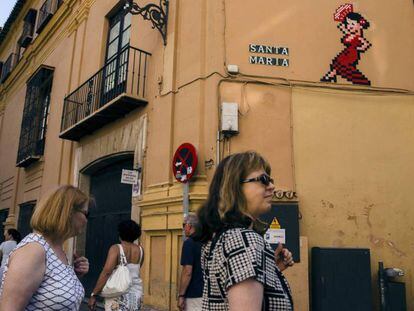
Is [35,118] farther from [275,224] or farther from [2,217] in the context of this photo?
[275,224]

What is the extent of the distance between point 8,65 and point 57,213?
66.5 feet

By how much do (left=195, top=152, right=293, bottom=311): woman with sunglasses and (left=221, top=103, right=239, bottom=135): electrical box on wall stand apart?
454cm

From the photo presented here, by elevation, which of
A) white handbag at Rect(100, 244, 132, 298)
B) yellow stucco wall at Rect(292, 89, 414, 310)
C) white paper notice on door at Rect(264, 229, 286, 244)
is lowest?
white handbag at Rect(100, 244, 132, 298)

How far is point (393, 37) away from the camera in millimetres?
7664

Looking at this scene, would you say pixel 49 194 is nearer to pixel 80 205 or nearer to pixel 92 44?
pixel 80 205

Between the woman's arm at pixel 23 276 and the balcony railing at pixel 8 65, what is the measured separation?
19438 millimetres

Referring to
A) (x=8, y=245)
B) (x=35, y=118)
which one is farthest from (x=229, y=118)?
(x=35, y=118)

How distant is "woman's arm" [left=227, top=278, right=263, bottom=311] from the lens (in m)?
1.52

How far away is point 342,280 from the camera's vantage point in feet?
19.9

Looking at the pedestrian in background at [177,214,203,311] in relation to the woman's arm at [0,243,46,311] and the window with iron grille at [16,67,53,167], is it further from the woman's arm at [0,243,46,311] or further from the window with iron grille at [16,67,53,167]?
the window with iron grille at [16,67,53,167]

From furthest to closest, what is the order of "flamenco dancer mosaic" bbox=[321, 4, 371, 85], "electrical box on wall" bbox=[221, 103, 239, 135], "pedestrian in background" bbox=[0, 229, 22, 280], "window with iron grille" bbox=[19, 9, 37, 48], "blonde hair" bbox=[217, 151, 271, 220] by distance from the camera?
"window with iron grille" bbox=[19, 9, 37, 48], "pedestrian in background" bbox=[0, 229, 22, 280], "flamenco dancer mosaic" bbox=[321, 4, 371, 85], "electrical box on wall" bbox=[221, 103, 239, 135], "blonde hair" bbox=[217, 151, 271, 220]

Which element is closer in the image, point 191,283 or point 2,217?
point 191,283

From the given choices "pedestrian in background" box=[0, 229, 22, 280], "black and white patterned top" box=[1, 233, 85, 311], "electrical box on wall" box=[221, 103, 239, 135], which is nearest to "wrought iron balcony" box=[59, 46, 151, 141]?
"electrical box on wall" box=[221, 103, 239, 135]

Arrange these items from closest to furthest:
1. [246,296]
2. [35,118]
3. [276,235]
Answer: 1. [246,296]
2. [276,235]
3. [35,118]
